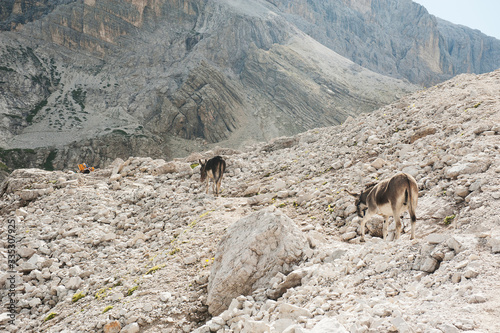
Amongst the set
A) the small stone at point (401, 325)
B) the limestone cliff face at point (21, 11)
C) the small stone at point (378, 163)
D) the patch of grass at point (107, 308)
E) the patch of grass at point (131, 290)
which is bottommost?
the patch of grass at point (107, 308)

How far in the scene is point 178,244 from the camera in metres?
11.5

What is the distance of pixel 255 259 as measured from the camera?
321 inches

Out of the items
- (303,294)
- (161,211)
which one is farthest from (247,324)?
(161,211)

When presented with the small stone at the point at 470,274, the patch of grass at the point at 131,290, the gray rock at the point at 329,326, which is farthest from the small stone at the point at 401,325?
the patch of grass at the point at 131,290

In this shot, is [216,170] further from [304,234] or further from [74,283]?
[304,234]

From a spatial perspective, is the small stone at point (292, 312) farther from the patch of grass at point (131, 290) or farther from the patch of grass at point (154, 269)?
the patch of grass at point (154, 269)

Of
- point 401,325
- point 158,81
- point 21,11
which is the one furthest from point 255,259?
point 21,11

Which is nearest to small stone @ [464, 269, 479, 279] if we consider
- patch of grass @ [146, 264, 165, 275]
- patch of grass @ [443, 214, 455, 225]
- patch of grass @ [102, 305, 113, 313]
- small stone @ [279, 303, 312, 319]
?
small stone @ [279, 303, 312, 319]

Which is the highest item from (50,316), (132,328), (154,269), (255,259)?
(255,259)

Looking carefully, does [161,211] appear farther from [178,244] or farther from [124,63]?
[124,63]

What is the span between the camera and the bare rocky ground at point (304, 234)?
5191 mm

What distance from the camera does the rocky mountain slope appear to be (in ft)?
336

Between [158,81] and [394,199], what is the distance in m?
123

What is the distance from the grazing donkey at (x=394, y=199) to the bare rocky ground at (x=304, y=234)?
1.77ft
